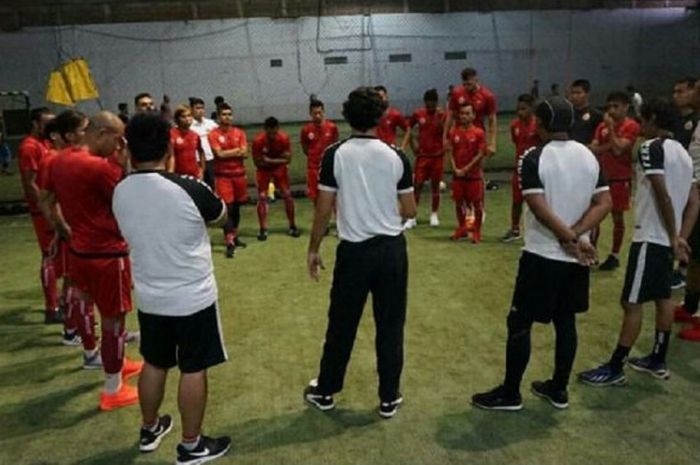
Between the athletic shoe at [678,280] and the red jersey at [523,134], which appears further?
the red jersey at [523,134]

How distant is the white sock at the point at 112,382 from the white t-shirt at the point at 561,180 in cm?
281

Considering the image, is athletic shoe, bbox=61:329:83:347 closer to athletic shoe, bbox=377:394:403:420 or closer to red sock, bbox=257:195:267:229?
athletic shoe, bbox=377:394:403:420

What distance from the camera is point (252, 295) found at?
20.7 feet

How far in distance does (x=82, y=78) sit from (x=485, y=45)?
14062 mm

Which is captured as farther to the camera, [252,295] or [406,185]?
[252,295]

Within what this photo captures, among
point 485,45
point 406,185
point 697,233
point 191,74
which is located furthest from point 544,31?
point 406,185

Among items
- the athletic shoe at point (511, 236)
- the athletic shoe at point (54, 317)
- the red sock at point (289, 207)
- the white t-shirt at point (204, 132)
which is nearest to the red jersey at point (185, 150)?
the white t-shirt at point (204, 132)

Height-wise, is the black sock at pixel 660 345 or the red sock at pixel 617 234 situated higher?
the red sock at pixel 617 234

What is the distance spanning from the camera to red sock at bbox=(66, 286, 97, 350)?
435 centimetres

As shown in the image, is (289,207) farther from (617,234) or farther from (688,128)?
(688,128)

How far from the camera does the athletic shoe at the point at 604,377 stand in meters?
4.18

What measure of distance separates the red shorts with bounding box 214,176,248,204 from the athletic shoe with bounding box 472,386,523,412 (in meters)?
4.80

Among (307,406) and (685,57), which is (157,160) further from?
(685,57)

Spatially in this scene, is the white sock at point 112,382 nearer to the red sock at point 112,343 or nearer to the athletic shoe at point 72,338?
the red sock at point 112,343
